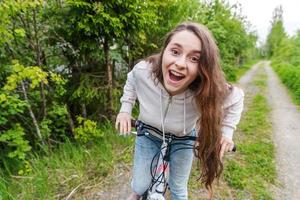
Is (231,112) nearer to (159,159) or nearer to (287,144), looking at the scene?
(159,159)

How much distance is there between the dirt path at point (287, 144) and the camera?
398cm

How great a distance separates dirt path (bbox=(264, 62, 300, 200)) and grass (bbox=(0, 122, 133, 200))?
2217 mm

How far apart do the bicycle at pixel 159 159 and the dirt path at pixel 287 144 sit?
2217mm

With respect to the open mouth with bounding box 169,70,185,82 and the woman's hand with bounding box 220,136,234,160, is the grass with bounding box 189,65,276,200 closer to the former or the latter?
the woman's hand with bounding box 220,136,234,160

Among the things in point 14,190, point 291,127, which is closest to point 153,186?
point 14,190

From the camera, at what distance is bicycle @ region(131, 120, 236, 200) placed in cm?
208

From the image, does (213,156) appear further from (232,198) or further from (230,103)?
(232,198)

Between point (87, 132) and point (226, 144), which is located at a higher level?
point (226, 144)

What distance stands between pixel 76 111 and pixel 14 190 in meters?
1.74

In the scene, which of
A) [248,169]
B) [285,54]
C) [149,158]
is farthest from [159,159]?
[285,54]

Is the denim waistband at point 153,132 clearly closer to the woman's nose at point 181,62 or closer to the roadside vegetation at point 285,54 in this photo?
the woman's nose at point 181,62

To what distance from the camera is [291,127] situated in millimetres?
6797

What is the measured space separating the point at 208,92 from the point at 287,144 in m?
4.50

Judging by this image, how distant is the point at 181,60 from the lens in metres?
1.71
